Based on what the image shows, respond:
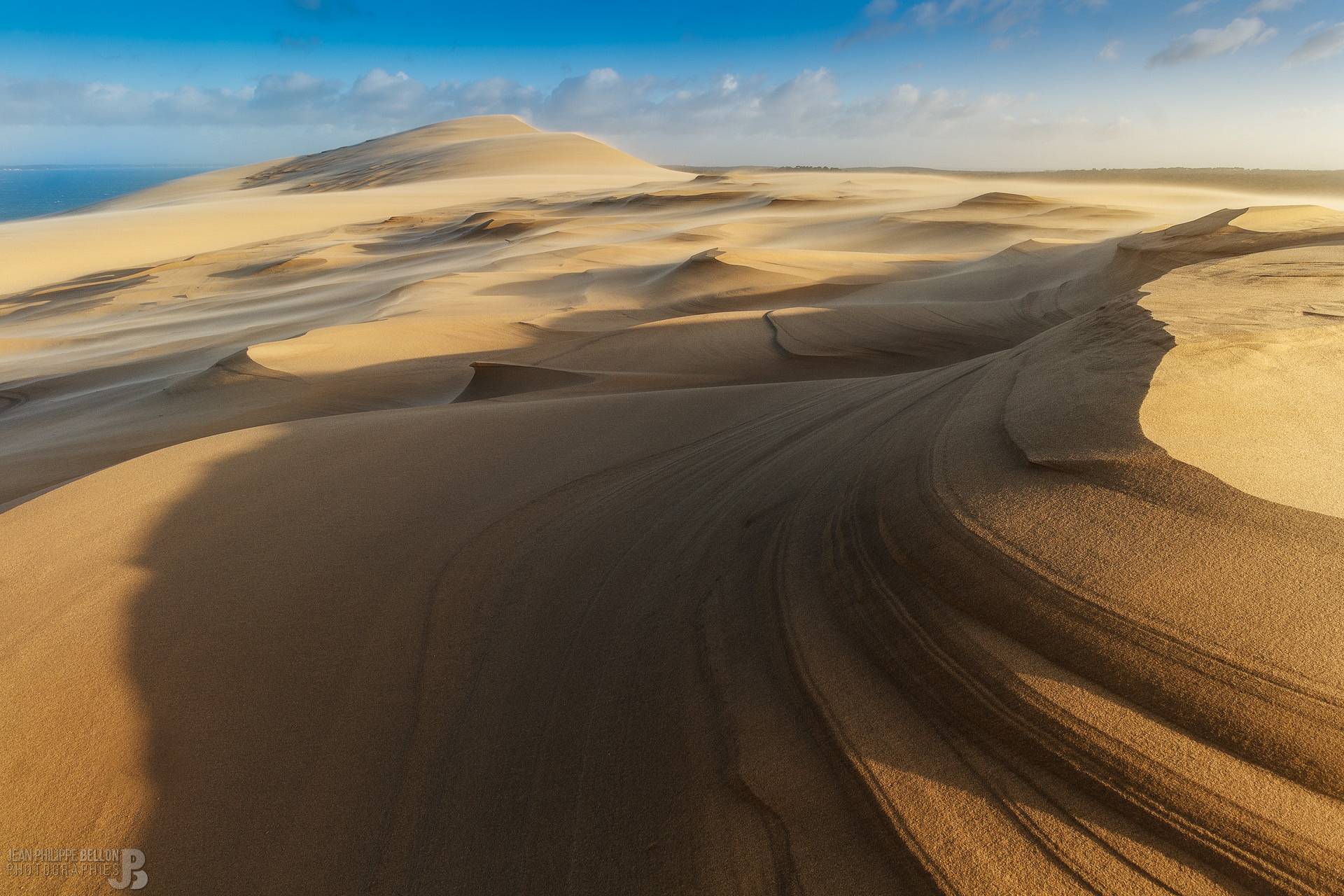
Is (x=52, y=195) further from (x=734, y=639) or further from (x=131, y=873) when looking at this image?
(x=734, y=639)

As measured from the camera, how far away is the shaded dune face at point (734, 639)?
1.19 meters

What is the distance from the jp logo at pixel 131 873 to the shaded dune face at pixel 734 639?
0.13 ft

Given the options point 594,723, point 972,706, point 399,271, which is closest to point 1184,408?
point 972,706

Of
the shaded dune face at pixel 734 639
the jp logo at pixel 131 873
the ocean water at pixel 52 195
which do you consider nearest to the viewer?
the shaded dune face at pixel 734 639

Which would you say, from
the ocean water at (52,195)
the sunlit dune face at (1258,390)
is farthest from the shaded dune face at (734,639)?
the ocean water at (52,195)

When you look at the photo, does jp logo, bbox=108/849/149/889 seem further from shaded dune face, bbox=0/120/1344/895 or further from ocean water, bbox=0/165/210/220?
ocean water, bbox=0/165/210/220

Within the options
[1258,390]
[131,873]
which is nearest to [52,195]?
[131,873]

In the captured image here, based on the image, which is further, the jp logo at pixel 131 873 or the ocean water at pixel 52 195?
the ocean water at pixel 52 195

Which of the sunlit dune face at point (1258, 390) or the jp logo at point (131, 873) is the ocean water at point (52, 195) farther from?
the sunlit dune face at point (1258, 390)

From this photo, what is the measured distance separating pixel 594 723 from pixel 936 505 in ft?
2.87

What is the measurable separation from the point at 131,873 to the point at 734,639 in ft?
4.12

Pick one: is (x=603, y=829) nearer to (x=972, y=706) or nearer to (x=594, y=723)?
(x=594, y=723)

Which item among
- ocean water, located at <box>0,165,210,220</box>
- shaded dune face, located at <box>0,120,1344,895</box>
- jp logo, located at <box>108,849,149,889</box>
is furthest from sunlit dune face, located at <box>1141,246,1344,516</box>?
ocean water, located at <box>0,165,210,220</box>

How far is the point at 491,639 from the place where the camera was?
6.42ft
